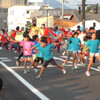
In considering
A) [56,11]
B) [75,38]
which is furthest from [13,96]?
[56,11]

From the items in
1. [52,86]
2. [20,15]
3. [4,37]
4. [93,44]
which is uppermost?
[20,15]

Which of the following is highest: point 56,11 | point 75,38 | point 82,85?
point 56,11

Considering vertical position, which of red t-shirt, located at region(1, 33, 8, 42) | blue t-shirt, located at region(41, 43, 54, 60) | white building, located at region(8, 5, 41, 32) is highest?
white building, located at region(8, 5, 41, 32)

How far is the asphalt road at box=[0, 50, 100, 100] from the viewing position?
9023 mm

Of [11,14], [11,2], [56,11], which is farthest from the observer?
[11,2]

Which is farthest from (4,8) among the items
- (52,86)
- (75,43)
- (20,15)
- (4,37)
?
(52,86)

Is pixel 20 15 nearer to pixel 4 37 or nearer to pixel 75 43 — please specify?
pixel 4 37

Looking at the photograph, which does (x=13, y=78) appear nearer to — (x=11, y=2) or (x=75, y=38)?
(x=75, y=38)

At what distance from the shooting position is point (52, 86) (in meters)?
10.6

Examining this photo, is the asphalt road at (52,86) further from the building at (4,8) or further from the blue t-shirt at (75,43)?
the building at (4,8)

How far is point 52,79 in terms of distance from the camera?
12109 millimetres

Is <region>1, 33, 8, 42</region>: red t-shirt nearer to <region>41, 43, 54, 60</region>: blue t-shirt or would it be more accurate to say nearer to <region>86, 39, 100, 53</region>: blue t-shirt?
<region>86, 39, 100, 53</region>: blue t-shirt

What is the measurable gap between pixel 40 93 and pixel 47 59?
2780 mm

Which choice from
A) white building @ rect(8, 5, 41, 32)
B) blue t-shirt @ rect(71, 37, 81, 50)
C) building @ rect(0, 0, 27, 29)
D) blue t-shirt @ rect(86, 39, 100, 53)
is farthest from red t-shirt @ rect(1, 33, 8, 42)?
building @ rect(0, 0, 27, 29)
